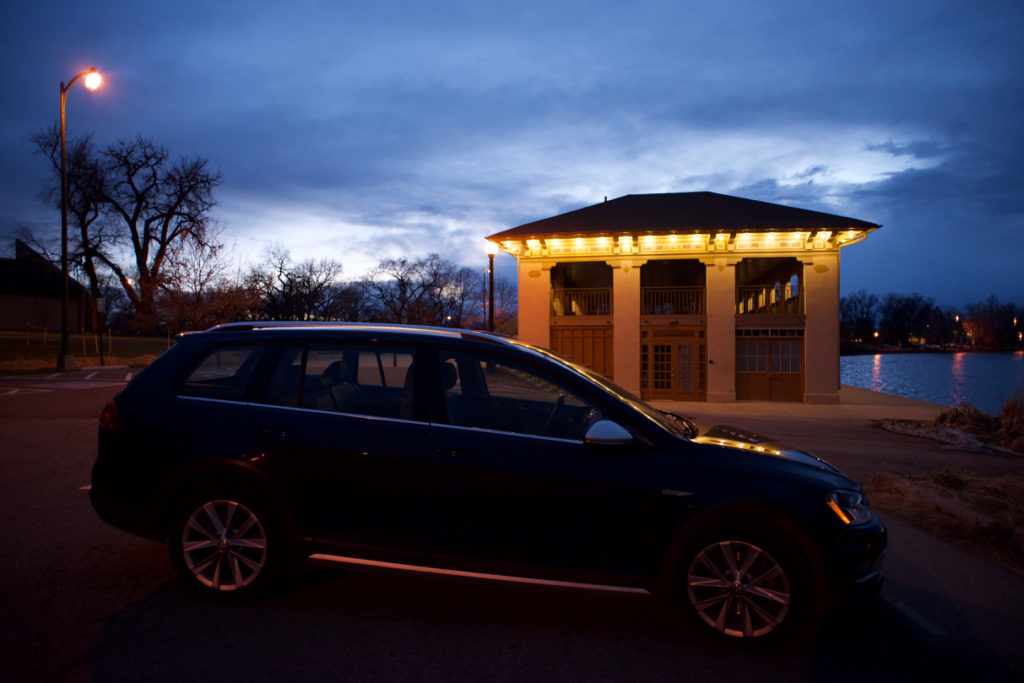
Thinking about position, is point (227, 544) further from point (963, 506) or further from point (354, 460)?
point (963, 506)

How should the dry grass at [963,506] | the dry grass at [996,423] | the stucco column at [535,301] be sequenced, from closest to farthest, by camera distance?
the dry grass at [963,506] → the dry grass at [996,423] → the stucco column at [535,301]

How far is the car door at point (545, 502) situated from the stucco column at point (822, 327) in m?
19.6

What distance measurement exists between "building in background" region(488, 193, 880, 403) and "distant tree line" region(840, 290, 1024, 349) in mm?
78409

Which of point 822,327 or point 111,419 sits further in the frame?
point 822,327

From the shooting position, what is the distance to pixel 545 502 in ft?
10.8

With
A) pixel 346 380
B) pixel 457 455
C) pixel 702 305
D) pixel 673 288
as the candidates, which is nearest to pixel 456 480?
pixel 457 455

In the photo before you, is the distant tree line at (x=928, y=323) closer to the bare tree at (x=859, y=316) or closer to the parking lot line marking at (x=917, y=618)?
the bare tree at (x=859, y=316)

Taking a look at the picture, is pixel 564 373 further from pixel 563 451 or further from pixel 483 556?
pixel 483 556

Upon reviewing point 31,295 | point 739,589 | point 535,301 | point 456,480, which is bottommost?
point 739,589

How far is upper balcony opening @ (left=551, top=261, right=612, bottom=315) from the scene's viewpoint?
23.8m

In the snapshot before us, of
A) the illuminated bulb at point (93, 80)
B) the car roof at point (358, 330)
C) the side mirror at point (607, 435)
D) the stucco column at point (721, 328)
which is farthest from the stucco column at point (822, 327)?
the illuminated bulb at point (93, 80)

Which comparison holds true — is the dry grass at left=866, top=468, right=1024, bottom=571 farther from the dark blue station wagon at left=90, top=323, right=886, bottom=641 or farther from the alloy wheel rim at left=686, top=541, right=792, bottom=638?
the alloy wheel rim at left=686, top=541, right=792, bottom=638

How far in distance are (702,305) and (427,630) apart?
20239 millimetres

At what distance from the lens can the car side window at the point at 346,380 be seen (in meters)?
3.67
